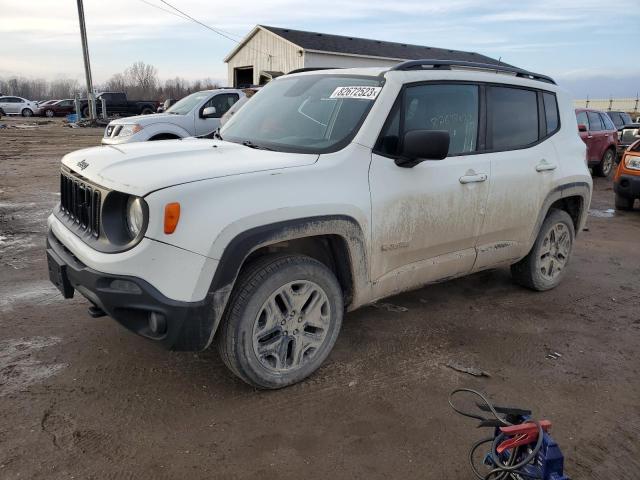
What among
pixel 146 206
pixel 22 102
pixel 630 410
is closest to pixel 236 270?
pixel 146 206

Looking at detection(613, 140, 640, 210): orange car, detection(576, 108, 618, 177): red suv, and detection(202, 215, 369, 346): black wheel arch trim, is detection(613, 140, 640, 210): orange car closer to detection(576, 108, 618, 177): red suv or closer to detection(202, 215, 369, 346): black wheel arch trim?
detection(576, 108, 618, 177): red suv

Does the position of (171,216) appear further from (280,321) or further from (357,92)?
(357,92)

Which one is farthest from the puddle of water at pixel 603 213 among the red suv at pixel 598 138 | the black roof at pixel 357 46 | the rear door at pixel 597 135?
the black roof at pixel 357 46

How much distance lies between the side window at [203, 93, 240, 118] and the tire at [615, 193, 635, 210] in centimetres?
814

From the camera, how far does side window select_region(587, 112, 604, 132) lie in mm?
13895

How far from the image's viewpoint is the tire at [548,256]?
4.91m

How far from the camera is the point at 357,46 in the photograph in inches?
1196

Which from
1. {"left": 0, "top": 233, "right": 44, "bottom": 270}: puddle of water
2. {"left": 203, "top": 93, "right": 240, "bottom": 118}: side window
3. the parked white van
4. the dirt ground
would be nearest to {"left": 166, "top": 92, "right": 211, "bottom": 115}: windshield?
the parked white van

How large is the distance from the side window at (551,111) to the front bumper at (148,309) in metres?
3.63

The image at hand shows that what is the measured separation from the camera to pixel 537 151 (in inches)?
179

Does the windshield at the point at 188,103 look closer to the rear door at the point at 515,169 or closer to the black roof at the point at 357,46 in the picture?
the rear door at the point at 515,169

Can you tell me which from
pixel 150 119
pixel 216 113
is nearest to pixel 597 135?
pixel 216 113

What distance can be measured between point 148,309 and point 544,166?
3.51 m

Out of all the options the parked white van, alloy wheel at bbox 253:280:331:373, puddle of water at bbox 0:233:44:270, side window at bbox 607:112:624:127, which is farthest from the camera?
side window at bbox 607:112:624:127
